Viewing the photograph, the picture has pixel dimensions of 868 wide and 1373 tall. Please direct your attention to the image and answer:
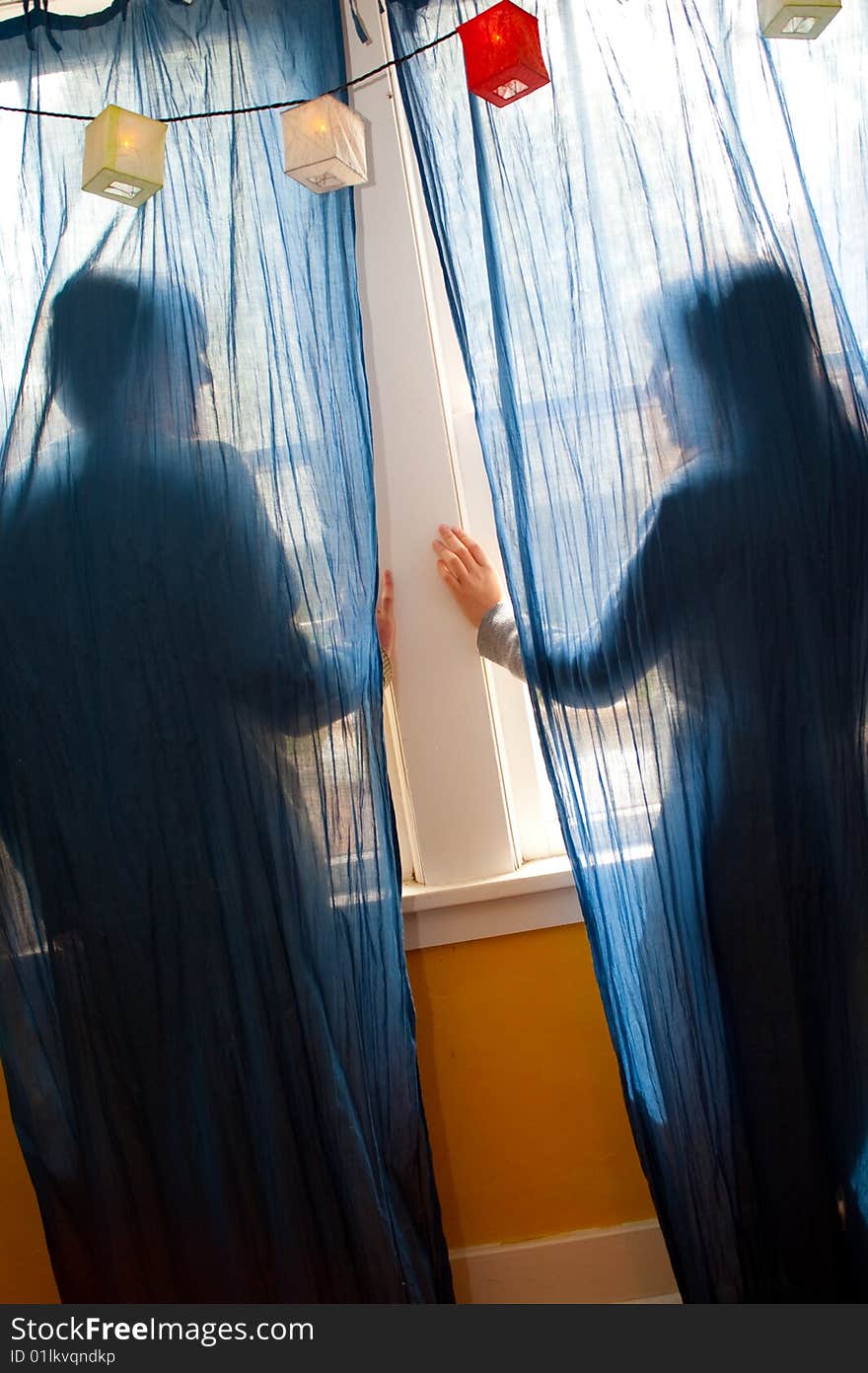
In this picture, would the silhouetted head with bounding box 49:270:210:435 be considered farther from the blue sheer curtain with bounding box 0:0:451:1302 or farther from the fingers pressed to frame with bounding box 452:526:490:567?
the fingers pressed to frame with bounding box 452:526:490:567

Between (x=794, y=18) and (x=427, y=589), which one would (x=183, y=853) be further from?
(x=794, y=18)

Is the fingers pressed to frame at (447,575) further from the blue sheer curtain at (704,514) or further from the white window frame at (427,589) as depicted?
the blue sheer curtain at (704,514)

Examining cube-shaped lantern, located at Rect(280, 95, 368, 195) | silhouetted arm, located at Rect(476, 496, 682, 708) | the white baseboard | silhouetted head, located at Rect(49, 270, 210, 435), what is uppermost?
cube-shaped lantern, located at Rect(280, 95, 368, 195)

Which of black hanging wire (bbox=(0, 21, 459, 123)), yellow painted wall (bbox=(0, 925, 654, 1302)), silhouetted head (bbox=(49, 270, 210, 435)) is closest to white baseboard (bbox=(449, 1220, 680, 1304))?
yellow painted wall (bbox=(0, 925, 654, 1302))

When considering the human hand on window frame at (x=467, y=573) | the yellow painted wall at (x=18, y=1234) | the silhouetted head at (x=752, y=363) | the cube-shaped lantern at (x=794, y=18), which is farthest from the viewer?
the yellow painted wall at (x=18, y=1234)

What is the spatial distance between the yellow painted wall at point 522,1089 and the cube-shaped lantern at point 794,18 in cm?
134

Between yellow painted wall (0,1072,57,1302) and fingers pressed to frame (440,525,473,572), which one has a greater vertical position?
fingers pressed to frame (440,525,473,572)

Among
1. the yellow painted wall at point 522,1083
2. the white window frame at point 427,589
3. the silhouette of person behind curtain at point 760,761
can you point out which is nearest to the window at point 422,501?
the white window frame at point 427,589

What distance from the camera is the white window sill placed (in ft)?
5.77

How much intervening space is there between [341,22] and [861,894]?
1478mm

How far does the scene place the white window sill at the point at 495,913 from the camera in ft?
5.77

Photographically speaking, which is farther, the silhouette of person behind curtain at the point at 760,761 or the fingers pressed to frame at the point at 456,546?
the fingers pressed to frame at the point at 456,546

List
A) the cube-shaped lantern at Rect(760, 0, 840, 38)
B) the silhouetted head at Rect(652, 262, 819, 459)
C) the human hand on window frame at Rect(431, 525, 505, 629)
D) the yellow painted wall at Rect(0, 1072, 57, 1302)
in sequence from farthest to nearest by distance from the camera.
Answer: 1. the yellow painted wall at Rect(0, 1072, 57, 1302)
2. the human hand on window frame at Rect(431, 525, 505, 629)
3. the silhouetted head at Rect(652, 262, 819, 459)
4. the cube-shaped lantern at Rect(760, 0, 840, 38)

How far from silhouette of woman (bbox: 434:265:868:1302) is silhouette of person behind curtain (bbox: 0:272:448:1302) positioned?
16.4 inches
